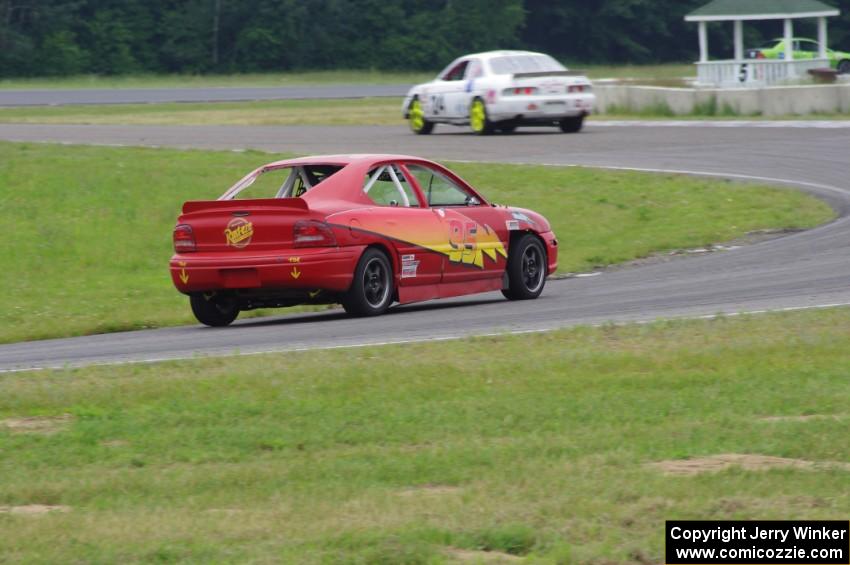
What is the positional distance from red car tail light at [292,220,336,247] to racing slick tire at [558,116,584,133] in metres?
18.9

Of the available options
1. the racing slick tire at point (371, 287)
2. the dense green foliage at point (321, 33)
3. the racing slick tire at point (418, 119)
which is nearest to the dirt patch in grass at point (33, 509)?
the racing slick tire at point (371, 287)

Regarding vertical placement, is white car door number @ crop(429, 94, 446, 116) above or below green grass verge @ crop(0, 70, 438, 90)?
below

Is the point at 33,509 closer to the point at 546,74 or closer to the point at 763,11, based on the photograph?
the point at 546,74

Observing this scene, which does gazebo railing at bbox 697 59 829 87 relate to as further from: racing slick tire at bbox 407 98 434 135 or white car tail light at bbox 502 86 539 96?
white car tail light at bbox 502 86 539 96

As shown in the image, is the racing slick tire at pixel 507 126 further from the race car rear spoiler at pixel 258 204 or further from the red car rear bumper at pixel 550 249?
the race car rear spoiler at pixel 258 204

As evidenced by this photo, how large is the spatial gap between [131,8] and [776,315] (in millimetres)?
65467

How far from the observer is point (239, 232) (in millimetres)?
11992

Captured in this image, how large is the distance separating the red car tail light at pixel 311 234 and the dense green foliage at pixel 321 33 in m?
57.7

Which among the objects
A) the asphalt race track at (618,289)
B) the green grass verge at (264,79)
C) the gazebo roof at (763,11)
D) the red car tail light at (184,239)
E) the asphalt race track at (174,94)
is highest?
the gazebo roof at (763,11)

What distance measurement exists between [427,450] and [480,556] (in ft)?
5.53

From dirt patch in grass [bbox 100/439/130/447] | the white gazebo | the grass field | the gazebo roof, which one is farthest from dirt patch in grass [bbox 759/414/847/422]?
the gazebo roof

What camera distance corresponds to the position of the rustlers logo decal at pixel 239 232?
1196cm

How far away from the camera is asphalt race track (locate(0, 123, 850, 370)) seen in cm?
1120

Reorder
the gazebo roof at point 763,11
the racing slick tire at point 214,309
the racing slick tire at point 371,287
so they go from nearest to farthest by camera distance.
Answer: the racing slick tire at point 371,287 < the racing slick tire at point 214,309 < the gazebo roof at point 763,11
